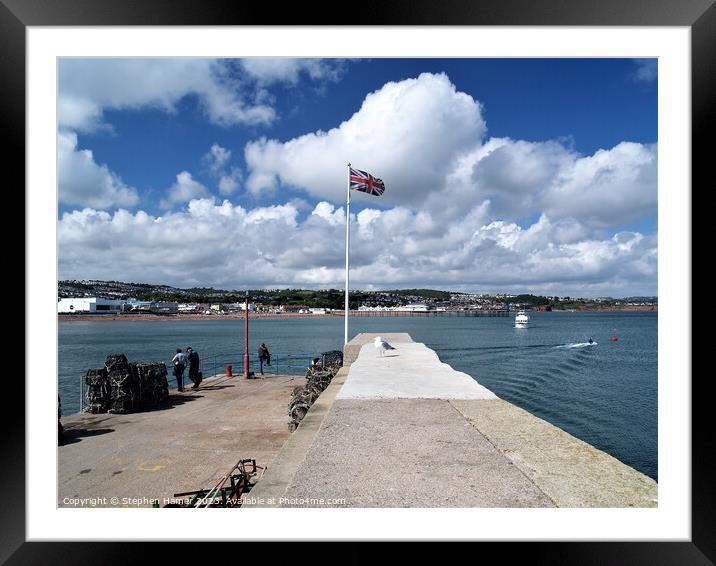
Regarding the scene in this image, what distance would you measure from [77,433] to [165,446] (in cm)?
240

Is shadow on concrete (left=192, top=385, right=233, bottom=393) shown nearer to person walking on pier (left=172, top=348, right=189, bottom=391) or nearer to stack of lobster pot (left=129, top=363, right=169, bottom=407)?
person walking on pier (left=172, top=348, right=189, bottom=391)

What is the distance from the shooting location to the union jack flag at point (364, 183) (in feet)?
43.5

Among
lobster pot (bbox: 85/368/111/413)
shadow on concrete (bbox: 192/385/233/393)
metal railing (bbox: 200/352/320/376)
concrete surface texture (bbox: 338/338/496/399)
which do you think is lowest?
metal railing (bbox: 200/352/320/376)

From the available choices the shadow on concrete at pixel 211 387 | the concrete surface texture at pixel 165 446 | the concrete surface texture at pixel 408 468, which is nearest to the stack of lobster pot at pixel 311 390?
the concrete surface texture at pixel 165 446

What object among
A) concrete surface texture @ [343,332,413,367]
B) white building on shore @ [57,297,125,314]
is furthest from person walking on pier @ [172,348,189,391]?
white building on shore @ [57,297,125,314]

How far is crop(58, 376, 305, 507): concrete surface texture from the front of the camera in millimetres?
5566

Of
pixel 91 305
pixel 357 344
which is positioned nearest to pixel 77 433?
pixel 357 344

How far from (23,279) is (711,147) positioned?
4.14 metres

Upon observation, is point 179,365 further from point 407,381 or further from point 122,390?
point 407,381

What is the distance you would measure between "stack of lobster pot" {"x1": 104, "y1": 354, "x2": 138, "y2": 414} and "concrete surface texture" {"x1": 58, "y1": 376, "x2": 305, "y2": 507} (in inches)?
12.7
